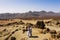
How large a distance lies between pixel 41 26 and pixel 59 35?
8178mm

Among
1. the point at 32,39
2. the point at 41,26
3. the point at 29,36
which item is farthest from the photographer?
the point at 41,26

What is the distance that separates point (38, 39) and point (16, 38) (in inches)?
194

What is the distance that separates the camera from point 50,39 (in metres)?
17.7

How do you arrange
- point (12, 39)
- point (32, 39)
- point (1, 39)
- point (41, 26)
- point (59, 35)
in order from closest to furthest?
point (32, 39) → point (59, 35) → point (12, 39) → point (1, 39) → point (41, 26)

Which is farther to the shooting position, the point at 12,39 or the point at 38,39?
the point at 12,39

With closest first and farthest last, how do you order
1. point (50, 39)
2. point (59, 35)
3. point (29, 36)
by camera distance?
point (29, 36) → point (50, 39) → point (59, 35)

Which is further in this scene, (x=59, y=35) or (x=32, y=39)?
(x=59, y=35)

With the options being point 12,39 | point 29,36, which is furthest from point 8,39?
point 29,36

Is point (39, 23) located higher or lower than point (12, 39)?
higher

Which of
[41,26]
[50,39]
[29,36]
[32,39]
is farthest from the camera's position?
[41,26]

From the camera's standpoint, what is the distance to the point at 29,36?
54.6 feet

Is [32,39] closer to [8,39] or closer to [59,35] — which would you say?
[59,35]

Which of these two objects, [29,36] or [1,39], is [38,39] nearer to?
[29,36]

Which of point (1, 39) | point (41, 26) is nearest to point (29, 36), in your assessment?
point (1, 39)
